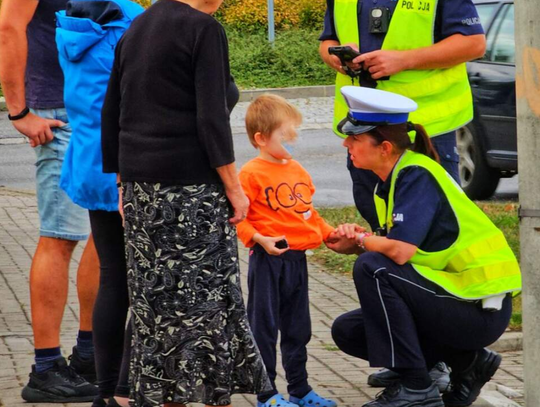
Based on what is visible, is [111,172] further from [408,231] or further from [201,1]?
[408,231]

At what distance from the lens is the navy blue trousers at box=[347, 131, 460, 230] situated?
525cm

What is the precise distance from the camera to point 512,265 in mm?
4781

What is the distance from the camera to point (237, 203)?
14.3ft

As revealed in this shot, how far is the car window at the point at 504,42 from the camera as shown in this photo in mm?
10336

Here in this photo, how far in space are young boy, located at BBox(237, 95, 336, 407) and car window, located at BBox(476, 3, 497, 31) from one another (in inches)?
243

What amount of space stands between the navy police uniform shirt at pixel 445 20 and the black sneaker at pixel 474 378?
1.34m

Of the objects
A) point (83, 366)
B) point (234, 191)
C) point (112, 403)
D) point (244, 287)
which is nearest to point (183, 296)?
point (234, 191)

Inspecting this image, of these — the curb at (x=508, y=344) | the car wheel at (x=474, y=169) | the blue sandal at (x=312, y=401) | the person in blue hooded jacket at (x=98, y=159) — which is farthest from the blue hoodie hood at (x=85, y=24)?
the car wheel at (x=474, y=169)

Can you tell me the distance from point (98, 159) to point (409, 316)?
1.35 m

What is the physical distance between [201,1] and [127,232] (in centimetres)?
87

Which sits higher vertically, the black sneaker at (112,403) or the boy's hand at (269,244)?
the boy's hand at (269,244)

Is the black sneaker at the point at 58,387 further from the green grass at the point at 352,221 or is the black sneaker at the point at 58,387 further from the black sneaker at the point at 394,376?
the green grass at the point at 352,221

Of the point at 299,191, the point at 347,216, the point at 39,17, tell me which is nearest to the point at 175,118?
the point at 299,191

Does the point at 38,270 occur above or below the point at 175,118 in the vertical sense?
below
